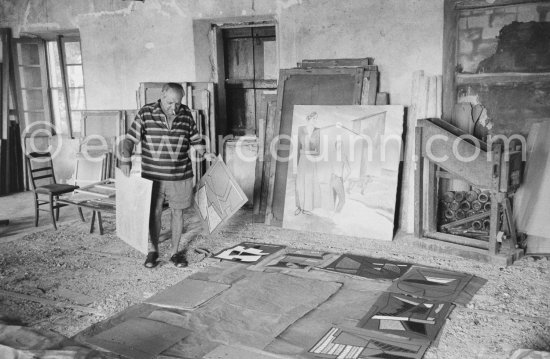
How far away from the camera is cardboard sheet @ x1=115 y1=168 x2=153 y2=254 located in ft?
15.4

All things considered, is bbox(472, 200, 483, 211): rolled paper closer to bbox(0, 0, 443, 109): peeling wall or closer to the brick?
bbox(0, 0, 443, 109): peeling wall

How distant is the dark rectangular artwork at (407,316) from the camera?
11.1 ft

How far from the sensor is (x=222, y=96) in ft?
23.0

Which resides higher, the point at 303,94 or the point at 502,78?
the point at 502,78

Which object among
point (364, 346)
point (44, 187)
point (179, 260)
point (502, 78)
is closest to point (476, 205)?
point (502, 78)

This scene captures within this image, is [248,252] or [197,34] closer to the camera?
[248,252]

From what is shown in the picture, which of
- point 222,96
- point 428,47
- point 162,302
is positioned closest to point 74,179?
point 222,96

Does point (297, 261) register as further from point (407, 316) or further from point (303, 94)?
point (303, 94)

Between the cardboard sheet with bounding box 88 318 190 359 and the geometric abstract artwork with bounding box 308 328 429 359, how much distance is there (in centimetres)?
95

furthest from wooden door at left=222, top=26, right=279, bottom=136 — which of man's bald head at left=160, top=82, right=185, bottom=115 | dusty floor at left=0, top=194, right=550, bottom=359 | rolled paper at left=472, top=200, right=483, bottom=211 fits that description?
rolled paper at left=472, top=200, right=483, bottom=211

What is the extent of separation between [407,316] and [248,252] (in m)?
1.92

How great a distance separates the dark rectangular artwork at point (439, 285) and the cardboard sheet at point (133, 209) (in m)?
2.28

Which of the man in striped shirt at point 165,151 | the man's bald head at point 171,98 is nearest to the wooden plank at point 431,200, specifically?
the man in striped shirt at point 165,151

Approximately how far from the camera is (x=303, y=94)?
19.8 feet
